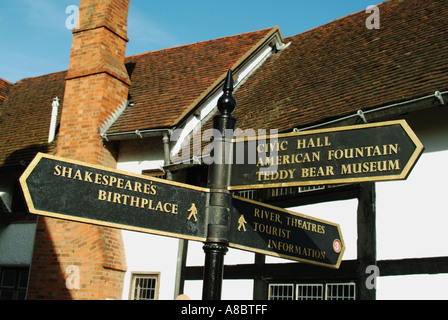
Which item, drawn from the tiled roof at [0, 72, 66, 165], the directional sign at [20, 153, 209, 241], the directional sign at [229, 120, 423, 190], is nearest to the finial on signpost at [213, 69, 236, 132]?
the directional sign at [229, 120, 423, 190]

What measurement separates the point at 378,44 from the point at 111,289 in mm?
6924

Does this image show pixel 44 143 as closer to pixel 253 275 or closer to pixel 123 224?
pixel 253 275

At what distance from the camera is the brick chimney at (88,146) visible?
32.2ft

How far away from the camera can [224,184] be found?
3.16 metres

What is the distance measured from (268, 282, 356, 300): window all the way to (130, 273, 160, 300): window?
8.48 ft

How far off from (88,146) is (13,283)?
3.48 metres

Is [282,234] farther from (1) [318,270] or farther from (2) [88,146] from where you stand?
(2) [88,146]

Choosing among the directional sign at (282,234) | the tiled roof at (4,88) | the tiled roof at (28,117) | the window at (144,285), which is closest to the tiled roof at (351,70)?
the window at (144,285)

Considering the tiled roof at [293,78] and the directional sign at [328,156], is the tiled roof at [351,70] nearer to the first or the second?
the tiled roof at [293,78]

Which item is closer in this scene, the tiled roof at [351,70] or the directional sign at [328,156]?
the directional sign at [328,156]

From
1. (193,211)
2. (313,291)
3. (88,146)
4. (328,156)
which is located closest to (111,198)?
(193,211)

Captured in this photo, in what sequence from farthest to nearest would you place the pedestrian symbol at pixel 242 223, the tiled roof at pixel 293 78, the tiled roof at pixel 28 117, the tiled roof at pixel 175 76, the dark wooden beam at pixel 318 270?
the tiled roof at pixel 28 117, the tiled roof at pixel 175 76, the tiled roof at pixel 293 78, the dark wooden beam at pixel 318 270, the pedestrian symbol at pixel 242 223

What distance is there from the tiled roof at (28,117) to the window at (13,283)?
241 centimetres

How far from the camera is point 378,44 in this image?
10234 millimetres
